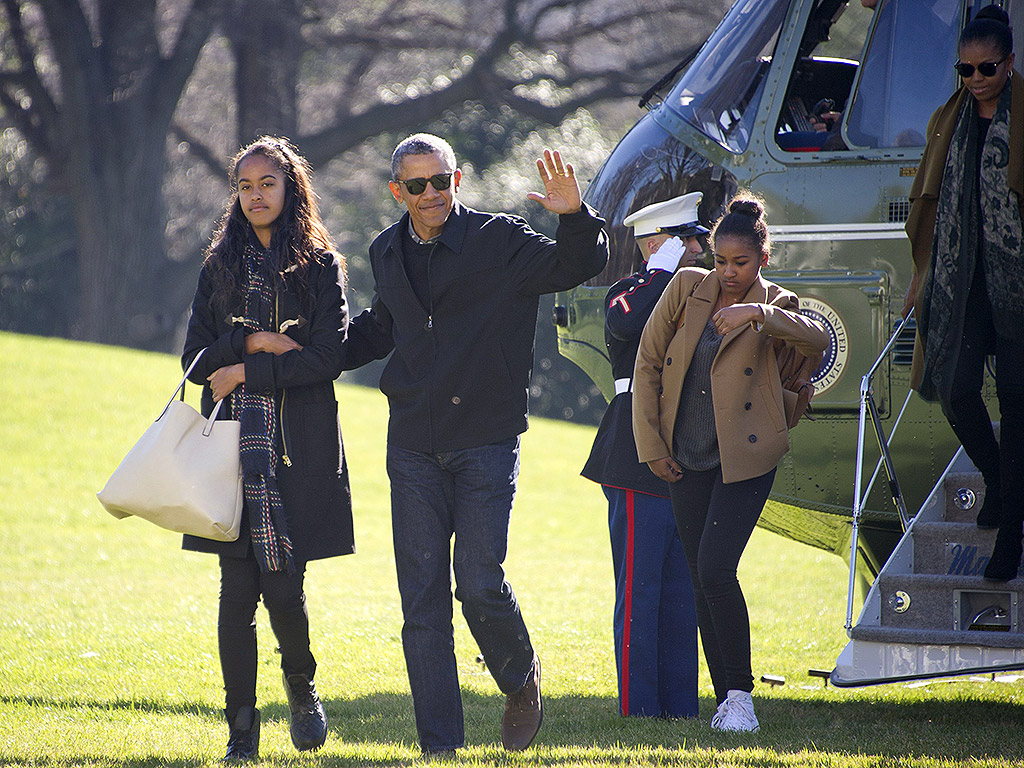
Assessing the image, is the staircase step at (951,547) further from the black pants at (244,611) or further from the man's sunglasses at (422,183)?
the black pants at (244,611)

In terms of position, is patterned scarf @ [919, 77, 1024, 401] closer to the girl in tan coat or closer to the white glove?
the girl in tan coat

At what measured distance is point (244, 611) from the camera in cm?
425

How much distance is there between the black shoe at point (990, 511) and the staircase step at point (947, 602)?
249 mm

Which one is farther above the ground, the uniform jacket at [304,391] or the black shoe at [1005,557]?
the uniform jacket at [304,391]

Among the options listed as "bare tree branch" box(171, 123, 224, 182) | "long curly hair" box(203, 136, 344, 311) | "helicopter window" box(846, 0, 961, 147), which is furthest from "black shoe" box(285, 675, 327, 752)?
"bare tree branch" box(171, 123, 224, 182)

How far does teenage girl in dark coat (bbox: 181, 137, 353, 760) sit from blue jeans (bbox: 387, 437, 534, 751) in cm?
32

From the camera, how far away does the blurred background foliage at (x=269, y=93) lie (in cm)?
2214

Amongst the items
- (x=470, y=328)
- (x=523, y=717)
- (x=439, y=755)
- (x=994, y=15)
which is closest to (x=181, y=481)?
(x=470, y=328)

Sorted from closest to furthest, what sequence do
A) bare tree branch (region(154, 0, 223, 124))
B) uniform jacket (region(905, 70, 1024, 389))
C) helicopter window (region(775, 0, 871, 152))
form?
uniform jacket (region(905, 70, 1024, 389)) < helicopter window (region(775, 0, 871, 152)) < bare tree branch (region(154, 0, 223, 124))

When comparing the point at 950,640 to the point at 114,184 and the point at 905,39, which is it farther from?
the point at 114,184

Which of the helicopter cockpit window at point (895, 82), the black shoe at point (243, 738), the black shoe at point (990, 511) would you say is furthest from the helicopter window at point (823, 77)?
the black shoe at point (243, 738)

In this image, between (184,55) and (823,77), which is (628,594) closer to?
(823,77)

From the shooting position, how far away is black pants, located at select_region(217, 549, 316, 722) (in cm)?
421

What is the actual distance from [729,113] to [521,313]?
1.93 meters
